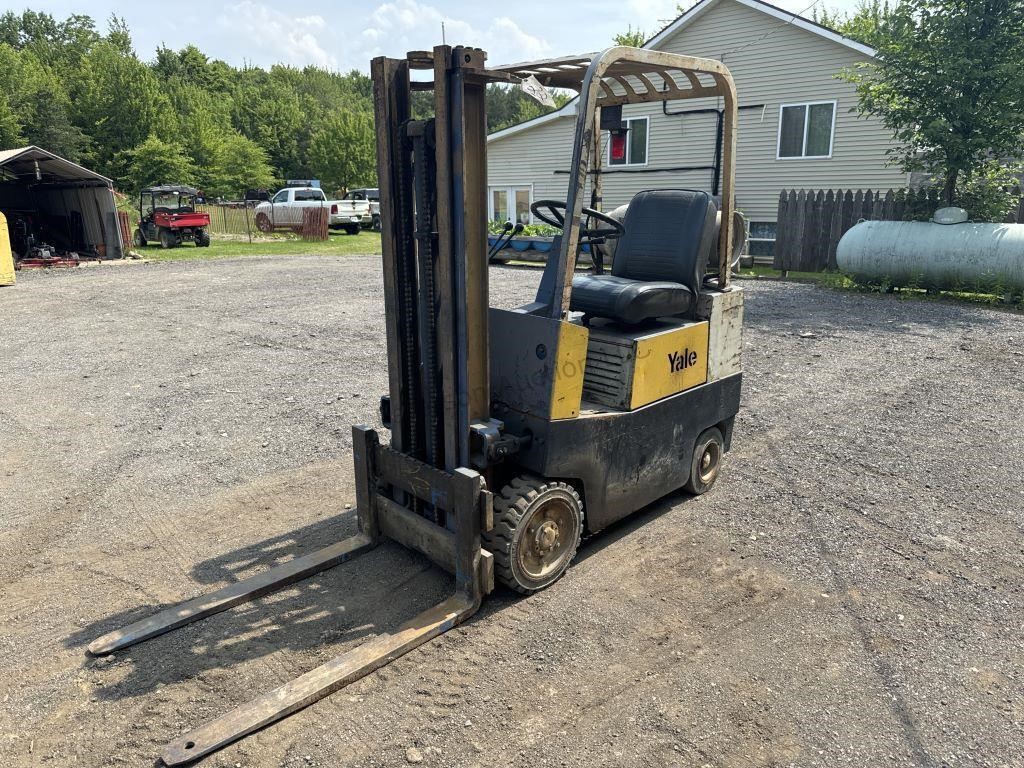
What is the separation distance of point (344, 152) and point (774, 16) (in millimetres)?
37199

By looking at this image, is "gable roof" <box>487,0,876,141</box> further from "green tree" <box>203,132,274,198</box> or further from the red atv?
"green tree" <box>203,132,274,198</box>

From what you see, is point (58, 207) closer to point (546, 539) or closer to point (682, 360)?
point (682, 360)

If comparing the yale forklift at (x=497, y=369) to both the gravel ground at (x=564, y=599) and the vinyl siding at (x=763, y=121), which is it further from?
the vinyl siding at (x=763, y=121)

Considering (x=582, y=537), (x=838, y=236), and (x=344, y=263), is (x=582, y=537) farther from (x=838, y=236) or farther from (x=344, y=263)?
(x=344, y=263)

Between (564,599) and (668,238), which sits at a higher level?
(668,238)

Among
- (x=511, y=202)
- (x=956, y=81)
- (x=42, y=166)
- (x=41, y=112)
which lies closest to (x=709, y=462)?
(x=956, y=81)

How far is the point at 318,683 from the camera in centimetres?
308

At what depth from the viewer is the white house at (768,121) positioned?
A: 738 inches

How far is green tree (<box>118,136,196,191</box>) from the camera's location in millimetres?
40188

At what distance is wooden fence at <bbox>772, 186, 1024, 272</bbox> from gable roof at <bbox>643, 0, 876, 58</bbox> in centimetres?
356

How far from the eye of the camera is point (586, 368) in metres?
4.36

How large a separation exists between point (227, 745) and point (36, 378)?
730 cm

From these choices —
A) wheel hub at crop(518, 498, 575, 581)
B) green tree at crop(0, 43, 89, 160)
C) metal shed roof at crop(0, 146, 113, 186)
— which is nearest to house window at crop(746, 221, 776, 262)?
wheel hub at crop(518, 498, 575, 581)

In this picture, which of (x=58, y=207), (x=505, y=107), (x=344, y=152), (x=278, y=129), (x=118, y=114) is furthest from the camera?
(x=505, y=107)
